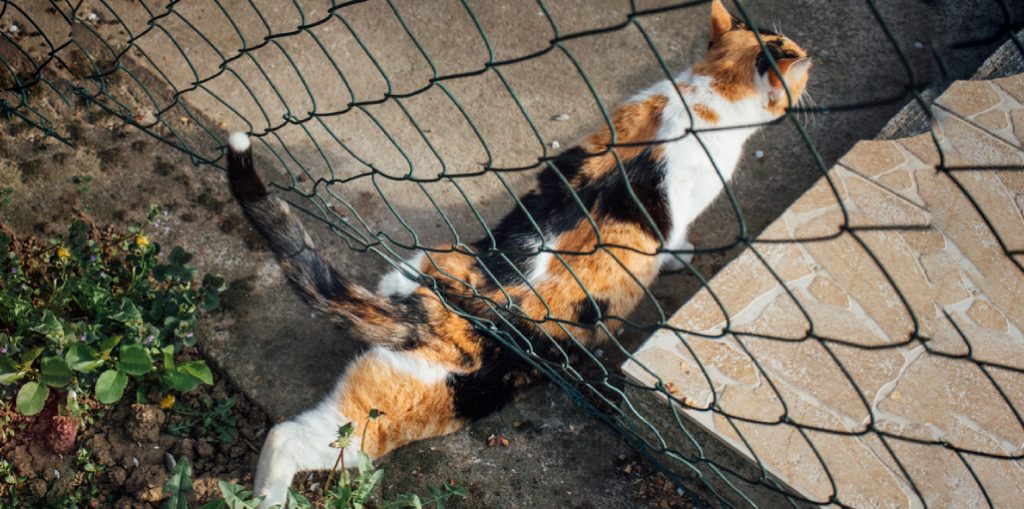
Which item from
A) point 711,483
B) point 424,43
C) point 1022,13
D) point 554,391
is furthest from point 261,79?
point 1022,13

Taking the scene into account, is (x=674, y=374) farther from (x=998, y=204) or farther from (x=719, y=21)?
(x=998, y=204)

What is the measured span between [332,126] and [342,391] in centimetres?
145

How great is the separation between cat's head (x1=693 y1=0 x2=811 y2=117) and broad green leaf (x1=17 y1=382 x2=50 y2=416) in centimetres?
233

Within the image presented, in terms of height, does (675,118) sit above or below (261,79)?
below

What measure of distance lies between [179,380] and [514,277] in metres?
1.06

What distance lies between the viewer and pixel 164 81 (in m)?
3.38

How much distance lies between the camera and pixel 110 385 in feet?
7.00

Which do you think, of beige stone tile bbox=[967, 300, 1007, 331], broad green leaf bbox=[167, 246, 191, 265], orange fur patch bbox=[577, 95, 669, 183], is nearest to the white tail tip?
broad green leaf bbox=[167, 246, 191, 265]

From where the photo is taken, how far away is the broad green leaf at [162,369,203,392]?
227cm

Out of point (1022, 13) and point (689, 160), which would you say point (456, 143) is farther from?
point (1022, 13)

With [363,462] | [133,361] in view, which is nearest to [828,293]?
[363,462]

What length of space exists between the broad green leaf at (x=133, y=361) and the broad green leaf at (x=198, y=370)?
0.13 metres

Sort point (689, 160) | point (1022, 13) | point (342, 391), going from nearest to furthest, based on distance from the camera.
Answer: point (342, 391) < point (689, 160) < point (1022, 13)

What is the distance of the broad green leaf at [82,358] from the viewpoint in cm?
215
